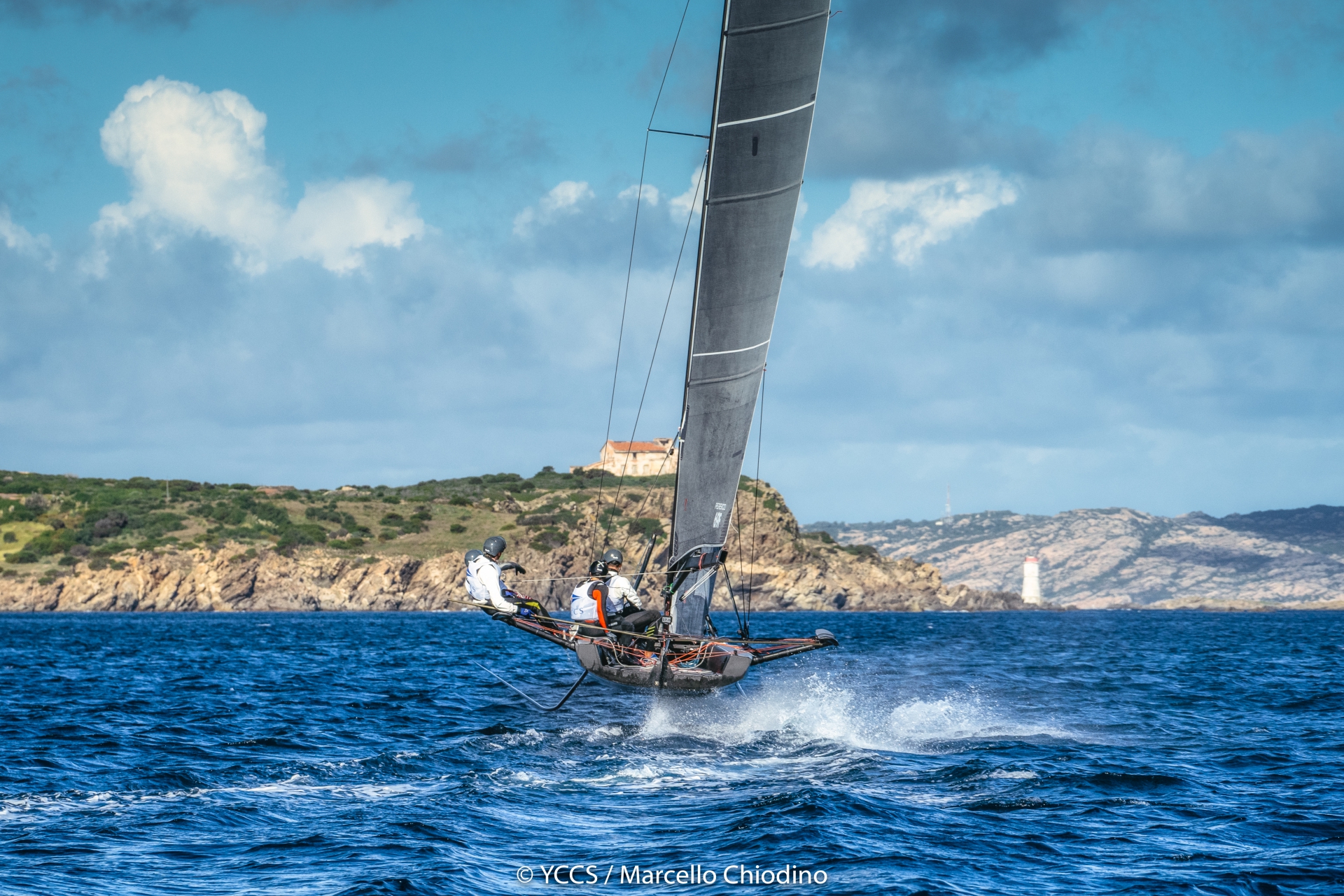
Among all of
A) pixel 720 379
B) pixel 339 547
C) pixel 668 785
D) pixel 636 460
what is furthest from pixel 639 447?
pixel 668 785

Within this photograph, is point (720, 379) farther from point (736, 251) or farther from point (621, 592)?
point (621, 592)

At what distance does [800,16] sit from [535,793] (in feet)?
44.4

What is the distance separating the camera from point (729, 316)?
21688 mm

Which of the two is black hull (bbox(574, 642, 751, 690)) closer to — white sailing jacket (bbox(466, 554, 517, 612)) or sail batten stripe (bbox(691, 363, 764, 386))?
white sailing jacket (bbox(466, 554, 517, 612))

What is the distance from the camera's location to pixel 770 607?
121 m

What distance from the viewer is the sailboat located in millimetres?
20359

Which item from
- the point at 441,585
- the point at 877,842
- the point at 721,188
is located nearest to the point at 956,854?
the point at 877,842

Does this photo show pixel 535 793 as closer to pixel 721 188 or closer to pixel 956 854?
pixel 956 854

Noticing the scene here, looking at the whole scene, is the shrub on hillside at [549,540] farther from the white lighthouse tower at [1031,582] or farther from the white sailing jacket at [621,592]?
the white lighthouse tower at [1031,582]

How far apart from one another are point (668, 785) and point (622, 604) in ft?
21.8

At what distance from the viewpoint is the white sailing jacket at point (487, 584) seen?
2103cm

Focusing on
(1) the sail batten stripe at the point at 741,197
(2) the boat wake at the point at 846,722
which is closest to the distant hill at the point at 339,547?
(2) the boat wake at the point at 846,722

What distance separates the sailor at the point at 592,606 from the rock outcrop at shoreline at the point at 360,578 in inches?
2488

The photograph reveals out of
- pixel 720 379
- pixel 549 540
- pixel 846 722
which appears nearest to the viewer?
pixel 720 379
